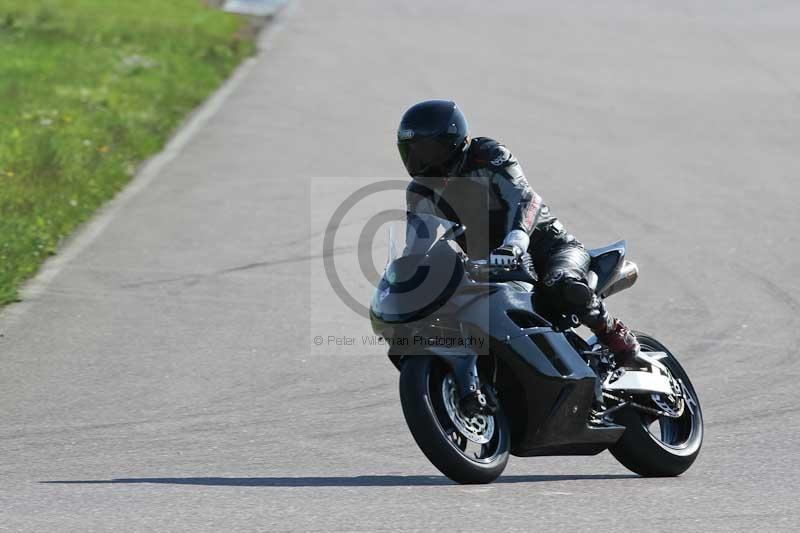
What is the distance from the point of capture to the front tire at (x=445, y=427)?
6.44 metres

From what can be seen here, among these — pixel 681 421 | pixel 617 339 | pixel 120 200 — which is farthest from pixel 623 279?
pixel 120 200

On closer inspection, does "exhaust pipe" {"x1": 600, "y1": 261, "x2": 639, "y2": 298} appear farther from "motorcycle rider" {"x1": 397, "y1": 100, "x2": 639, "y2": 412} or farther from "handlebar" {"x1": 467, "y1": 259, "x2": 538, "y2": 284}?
"handlebar" {"x1": 467, "y1": 259, "x2": 538, "y2": 284}

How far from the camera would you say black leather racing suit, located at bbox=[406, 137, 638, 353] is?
6.89 m

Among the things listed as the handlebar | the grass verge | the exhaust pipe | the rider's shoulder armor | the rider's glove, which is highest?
the rider's shoulder armor

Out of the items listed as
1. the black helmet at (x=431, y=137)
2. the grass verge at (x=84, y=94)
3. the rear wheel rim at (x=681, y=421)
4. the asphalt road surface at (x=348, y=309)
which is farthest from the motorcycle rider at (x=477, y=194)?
the grass verge at (x=84, y=94)

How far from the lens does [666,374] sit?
763 cm

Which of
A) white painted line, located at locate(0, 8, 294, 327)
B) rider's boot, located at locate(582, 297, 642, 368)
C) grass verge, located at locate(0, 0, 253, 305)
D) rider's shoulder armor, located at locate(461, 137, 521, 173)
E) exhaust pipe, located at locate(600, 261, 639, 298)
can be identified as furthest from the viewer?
grass verge, located at locate(0, 0, 253, 305)

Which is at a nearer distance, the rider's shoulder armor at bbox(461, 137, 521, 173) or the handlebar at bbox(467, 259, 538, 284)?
the handlebar at bbox(467, 259, 538, 284)

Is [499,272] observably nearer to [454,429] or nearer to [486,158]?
[486,158]

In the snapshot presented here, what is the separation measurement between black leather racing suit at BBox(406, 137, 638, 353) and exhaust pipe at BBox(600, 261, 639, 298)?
0.37 metres

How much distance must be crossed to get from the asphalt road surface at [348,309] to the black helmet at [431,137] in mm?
1459

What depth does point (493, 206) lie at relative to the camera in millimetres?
6984

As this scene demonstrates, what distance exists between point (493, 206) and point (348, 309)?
4.75 meters

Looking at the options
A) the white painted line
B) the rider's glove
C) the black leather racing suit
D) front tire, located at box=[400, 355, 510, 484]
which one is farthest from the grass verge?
the rider's glove
